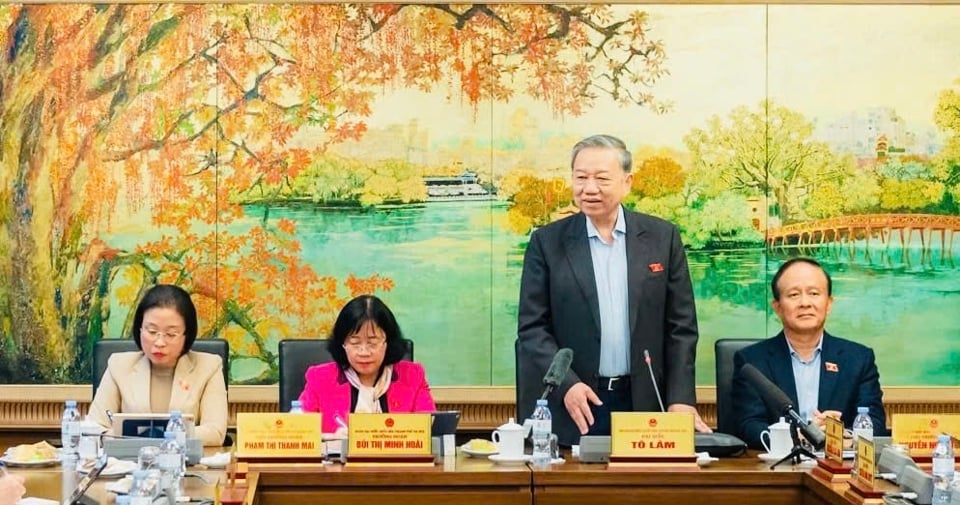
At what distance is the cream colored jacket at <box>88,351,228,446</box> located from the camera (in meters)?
4.54

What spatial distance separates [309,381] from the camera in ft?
14.7

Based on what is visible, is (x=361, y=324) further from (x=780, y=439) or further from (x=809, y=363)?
(x=809, y=363)

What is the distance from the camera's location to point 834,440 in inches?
150

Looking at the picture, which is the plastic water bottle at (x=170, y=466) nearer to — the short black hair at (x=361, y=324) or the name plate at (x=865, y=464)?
the short black hair at (x=361, y=324)

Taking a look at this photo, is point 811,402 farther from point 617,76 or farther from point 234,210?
point 234,210

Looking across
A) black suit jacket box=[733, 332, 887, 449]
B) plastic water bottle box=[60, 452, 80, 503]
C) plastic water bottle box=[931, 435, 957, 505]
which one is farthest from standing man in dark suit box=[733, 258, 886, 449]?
plastic water bottle box=[60, 452, 80, 503]

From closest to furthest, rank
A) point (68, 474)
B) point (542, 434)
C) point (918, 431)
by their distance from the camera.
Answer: point (68, 474), point (918, 431), point (542, 434)

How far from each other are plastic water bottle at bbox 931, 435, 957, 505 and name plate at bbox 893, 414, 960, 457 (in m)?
0.31

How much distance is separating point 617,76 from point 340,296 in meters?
1.42

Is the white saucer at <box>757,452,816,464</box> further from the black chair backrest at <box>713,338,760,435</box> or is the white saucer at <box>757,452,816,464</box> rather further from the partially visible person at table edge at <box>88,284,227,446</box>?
the partially visible person at table edge at <box>88,284,227,446</box>

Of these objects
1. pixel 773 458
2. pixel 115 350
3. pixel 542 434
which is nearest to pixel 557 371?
pixel 542 434

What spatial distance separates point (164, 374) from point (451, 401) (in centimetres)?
147

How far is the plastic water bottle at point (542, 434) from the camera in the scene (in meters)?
3.93

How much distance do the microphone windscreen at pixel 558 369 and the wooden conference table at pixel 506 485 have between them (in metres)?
0.23
